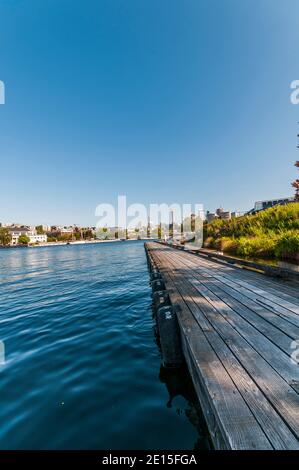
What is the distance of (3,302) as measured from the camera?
838cm

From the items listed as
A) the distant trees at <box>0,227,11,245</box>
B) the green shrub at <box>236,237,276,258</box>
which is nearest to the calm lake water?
the green shrub at <box>236,237,276,258</box>

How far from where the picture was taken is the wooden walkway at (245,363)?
129 cm

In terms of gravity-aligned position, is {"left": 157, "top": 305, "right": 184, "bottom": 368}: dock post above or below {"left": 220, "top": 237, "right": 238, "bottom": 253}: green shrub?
below

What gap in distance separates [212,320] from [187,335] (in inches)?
24.1

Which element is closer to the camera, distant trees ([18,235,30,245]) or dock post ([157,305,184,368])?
dock post ([157,305,184,368])

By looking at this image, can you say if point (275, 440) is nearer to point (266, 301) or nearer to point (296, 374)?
point (296, 374)

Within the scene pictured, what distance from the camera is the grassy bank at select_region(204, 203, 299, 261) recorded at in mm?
7574

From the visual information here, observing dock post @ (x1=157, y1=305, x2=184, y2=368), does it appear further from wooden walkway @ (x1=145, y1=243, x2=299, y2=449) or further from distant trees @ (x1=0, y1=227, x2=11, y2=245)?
distant trees @ (x1=0, y1=227, x2=11, y2=245)

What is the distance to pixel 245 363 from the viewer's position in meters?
1.97

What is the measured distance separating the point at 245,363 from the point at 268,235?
10.4 m

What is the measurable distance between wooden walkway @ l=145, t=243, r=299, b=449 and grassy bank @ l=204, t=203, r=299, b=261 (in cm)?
398

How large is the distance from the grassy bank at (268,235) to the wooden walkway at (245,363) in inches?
157
